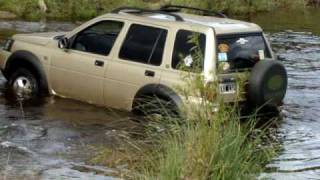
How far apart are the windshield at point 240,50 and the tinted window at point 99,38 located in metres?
1.79

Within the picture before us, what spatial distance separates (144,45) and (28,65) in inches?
95.0

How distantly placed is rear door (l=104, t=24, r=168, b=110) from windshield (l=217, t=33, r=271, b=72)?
2.87ft

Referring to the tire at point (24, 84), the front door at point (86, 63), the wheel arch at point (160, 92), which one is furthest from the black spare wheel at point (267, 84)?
the tire at point (24, 84)

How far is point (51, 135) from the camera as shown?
9.94 metres

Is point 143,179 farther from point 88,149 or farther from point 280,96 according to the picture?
point 280,96

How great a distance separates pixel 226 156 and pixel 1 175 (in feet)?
9.28

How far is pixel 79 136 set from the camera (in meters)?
9.98

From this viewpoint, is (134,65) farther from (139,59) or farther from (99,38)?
(99,38)

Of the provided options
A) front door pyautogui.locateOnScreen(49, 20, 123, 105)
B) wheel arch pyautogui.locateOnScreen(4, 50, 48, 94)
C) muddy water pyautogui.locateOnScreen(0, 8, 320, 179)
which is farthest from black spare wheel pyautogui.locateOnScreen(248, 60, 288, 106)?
wheel arch pyautogui.locateOnScreen(4, 50, 48, 94)

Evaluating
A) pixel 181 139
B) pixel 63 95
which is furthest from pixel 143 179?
pixel 63 95

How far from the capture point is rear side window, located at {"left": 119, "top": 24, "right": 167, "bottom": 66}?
1044cm

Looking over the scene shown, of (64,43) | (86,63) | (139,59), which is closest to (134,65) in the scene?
(139,59)

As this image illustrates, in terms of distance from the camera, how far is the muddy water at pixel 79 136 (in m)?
8.44

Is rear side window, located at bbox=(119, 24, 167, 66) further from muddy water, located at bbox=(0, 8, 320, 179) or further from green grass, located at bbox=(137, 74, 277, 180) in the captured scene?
green grass, located at bbox=(137, 74, 277, 180)
